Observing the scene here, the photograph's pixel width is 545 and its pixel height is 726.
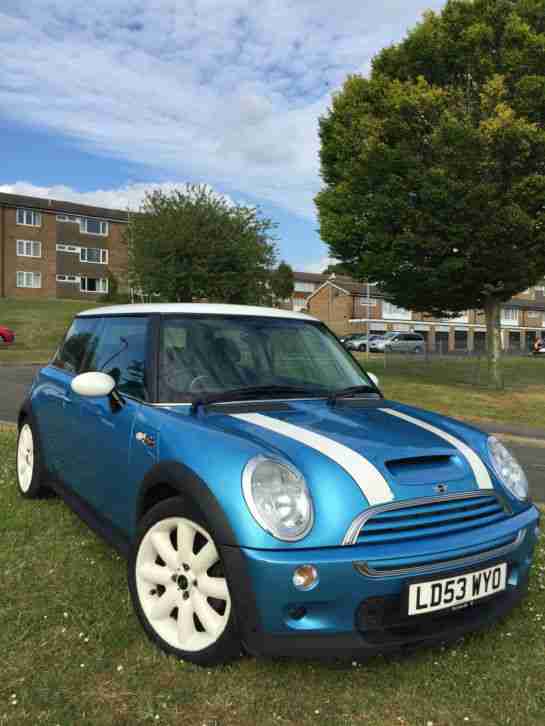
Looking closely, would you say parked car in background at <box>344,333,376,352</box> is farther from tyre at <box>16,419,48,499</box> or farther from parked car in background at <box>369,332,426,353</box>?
tyre at <box>16,419,48,499</box>

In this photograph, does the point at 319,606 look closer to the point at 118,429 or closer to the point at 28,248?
the point at 118,429

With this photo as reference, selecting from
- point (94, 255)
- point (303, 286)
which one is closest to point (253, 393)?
point (94, 255)

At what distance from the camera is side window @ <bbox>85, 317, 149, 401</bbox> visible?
11.6 ft

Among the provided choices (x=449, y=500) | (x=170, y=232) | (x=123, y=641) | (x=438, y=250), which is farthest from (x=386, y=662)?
(x=170, y=232)

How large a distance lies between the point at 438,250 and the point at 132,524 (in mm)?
15157

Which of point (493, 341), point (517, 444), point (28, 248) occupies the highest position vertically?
point (28, 248)

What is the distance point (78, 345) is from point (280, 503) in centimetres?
277

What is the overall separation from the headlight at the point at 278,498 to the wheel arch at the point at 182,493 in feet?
0.48

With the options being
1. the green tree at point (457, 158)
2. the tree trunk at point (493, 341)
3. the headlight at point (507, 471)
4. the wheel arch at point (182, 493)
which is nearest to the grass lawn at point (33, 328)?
the green tree at point (457, 158)

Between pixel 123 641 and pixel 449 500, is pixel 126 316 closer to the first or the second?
pixel 123 641

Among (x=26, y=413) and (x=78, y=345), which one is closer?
(x=78, y=345)

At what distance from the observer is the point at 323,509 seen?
2.45 m

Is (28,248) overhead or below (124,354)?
overhead

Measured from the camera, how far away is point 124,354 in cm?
383
